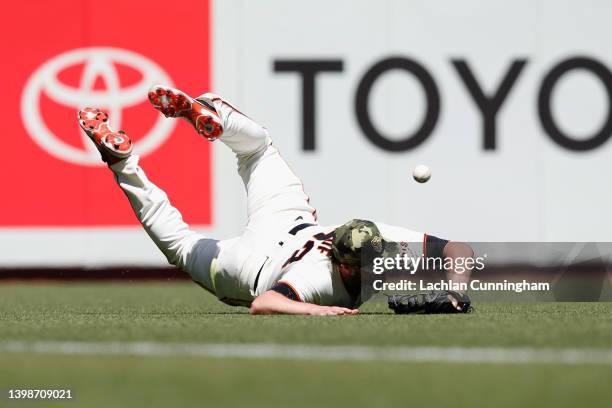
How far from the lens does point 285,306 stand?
6242 mm

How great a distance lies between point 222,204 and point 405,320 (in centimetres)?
598

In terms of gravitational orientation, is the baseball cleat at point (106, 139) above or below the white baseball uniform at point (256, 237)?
above

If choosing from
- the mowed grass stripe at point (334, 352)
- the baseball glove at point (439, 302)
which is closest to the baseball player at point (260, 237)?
the baseball glove at point (439, 302)

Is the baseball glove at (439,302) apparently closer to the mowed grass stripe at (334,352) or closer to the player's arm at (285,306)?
the player's arm at (285,306)

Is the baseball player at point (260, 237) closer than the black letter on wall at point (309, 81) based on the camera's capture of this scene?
Yes

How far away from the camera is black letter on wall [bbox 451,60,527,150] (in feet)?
38.6

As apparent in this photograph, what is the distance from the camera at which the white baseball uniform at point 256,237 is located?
660 cm

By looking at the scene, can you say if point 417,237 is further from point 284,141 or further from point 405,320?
point 284,141

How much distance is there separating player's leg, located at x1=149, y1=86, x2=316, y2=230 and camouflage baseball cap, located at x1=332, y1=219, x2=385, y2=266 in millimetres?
682

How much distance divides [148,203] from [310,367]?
3.38 meters

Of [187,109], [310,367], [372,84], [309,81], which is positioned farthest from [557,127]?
[310,367]

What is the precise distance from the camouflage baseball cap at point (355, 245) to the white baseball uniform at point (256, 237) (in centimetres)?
10

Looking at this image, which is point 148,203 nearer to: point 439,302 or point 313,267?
point 313,267

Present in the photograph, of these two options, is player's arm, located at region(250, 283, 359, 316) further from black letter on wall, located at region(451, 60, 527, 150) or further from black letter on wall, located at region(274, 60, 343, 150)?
black letter on wall, located at region(451, 60, 527, 150)
